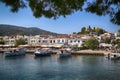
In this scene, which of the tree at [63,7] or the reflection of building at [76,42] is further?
the reflection of building at [76,42]

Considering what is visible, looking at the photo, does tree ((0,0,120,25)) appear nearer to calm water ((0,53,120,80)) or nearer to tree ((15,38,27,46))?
calm water ((0,53,120,80))

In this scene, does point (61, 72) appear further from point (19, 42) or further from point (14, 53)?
point (19, 42)

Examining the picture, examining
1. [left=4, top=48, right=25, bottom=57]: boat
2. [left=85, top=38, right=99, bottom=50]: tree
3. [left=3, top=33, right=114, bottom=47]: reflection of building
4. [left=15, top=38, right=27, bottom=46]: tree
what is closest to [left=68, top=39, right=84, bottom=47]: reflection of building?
[left=3, top=33, right=114, bottom=47]: reflection of building

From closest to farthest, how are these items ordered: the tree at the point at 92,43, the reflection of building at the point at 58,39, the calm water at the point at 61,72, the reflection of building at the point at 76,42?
1. the calm water at the point at 61,72
2. the tree at the point at 92,43
3. the reflection of building at the point at 76,42
4. the reflection of building at the point at 58,39

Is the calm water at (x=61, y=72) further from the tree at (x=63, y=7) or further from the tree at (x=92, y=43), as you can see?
the tree at (x=92, y=43)

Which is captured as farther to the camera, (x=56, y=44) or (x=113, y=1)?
(x=56, y=44)

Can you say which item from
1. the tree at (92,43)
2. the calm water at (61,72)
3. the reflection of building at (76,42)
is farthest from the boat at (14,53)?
the calm water at (61,72)

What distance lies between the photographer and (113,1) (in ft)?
14.5

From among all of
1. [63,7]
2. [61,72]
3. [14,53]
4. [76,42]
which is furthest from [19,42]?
[63,7]

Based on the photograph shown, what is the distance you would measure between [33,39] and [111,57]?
1796 inches

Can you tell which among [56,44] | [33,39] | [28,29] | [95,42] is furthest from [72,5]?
[28,29]

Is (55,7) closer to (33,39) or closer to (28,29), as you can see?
(33,39)

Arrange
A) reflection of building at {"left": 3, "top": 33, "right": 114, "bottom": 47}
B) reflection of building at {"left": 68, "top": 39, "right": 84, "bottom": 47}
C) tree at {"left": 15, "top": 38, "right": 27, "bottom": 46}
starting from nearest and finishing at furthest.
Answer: reflection of building at {"left": 68, "top": 39, "right": 84, "bottom": 47}
reflection of building at {"left": 3, "top": 33, "right": 114, "bottom": 47}
tree at {"left": 15, "top": 38, "right": 27, "bottom": 46}

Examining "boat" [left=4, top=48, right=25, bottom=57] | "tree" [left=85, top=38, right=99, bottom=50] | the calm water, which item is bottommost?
the calm water
